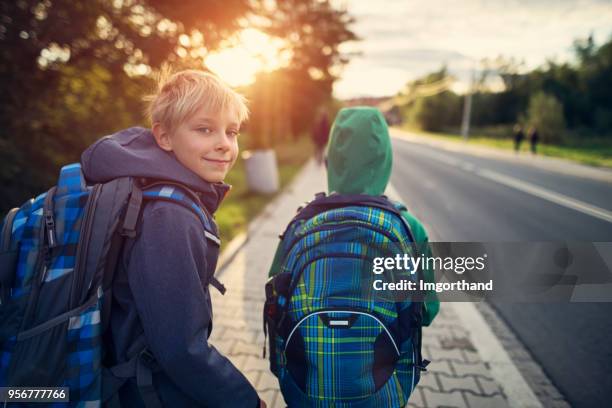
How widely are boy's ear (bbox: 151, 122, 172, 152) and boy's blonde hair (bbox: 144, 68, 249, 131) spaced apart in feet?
0.07

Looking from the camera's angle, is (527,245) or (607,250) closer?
(607,250)

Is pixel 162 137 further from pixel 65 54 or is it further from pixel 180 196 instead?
pixel 65 54

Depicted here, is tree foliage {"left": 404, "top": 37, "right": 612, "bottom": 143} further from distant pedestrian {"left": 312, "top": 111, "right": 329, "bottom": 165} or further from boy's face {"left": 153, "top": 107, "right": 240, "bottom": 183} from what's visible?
boy's face {"left": 153, "top": 107, "right": 240, "bottom": 183}

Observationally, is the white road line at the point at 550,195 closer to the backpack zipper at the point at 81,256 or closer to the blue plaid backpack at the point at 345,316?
the blue plaid backpack at the point at 345,316

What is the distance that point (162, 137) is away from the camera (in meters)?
1.32

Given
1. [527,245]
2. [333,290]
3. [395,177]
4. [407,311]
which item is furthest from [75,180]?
[395,177]

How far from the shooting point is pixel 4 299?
113 centimetres

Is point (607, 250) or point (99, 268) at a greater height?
point (99, 268)

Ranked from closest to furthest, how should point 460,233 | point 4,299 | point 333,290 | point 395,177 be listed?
point 4,299 < point 333,290 < point 460,233 < point 395,177

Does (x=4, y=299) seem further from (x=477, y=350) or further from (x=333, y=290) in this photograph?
(x=477, y=350)

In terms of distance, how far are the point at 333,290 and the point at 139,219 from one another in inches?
29.6

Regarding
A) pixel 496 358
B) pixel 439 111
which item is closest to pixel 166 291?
pixel 496 358

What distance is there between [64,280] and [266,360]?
233 centimetres

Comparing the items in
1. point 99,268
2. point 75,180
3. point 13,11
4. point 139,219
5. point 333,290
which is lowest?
point 333,290
